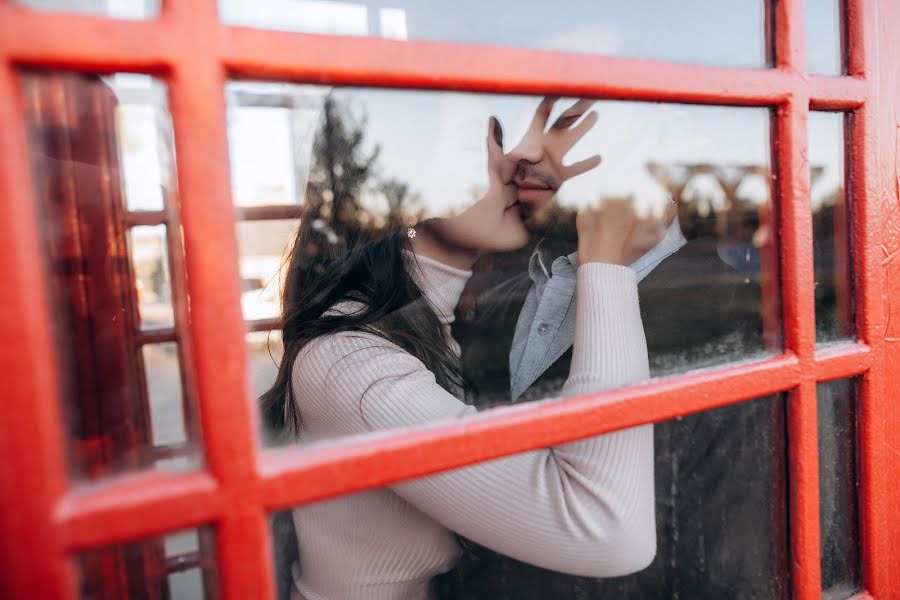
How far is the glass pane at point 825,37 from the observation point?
2.82ft

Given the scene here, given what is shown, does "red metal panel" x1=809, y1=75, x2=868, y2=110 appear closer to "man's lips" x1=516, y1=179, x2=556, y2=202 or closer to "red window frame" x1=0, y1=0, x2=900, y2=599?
"red window frame" x1=0, y1=0, x2=900, y2=599

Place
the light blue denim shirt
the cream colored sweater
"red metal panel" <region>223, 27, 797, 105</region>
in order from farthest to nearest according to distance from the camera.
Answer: the light blue denim shirt → the cream colored sweater → "red metal panel" <region>223, 27, 797, 105</region>

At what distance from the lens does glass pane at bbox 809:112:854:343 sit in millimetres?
920

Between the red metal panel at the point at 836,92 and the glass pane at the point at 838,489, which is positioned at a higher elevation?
the red metal panel at the point at 836,92

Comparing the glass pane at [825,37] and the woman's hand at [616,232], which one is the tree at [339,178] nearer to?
the woman's hand at [616,232]

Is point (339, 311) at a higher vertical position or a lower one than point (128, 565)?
higher

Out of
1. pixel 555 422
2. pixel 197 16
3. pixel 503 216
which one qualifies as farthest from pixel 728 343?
pixel 197 16

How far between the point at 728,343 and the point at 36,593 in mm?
965

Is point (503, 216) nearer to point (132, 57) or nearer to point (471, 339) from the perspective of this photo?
point (471, 339)

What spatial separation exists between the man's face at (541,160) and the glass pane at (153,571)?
1008 mm

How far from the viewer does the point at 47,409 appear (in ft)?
1.45

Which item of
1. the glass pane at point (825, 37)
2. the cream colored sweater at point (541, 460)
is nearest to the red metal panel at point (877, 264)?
the glass pane at point (825, 37)

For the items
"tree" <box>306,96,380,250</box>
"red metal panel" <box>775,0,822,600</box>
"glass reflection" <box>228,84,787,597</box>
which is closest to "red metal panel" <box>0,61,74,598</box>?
"glass reflection" <box>228,84,787,597</box>

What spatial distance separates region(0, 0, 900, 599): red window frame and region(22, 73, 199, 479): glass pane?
4 centimetres
